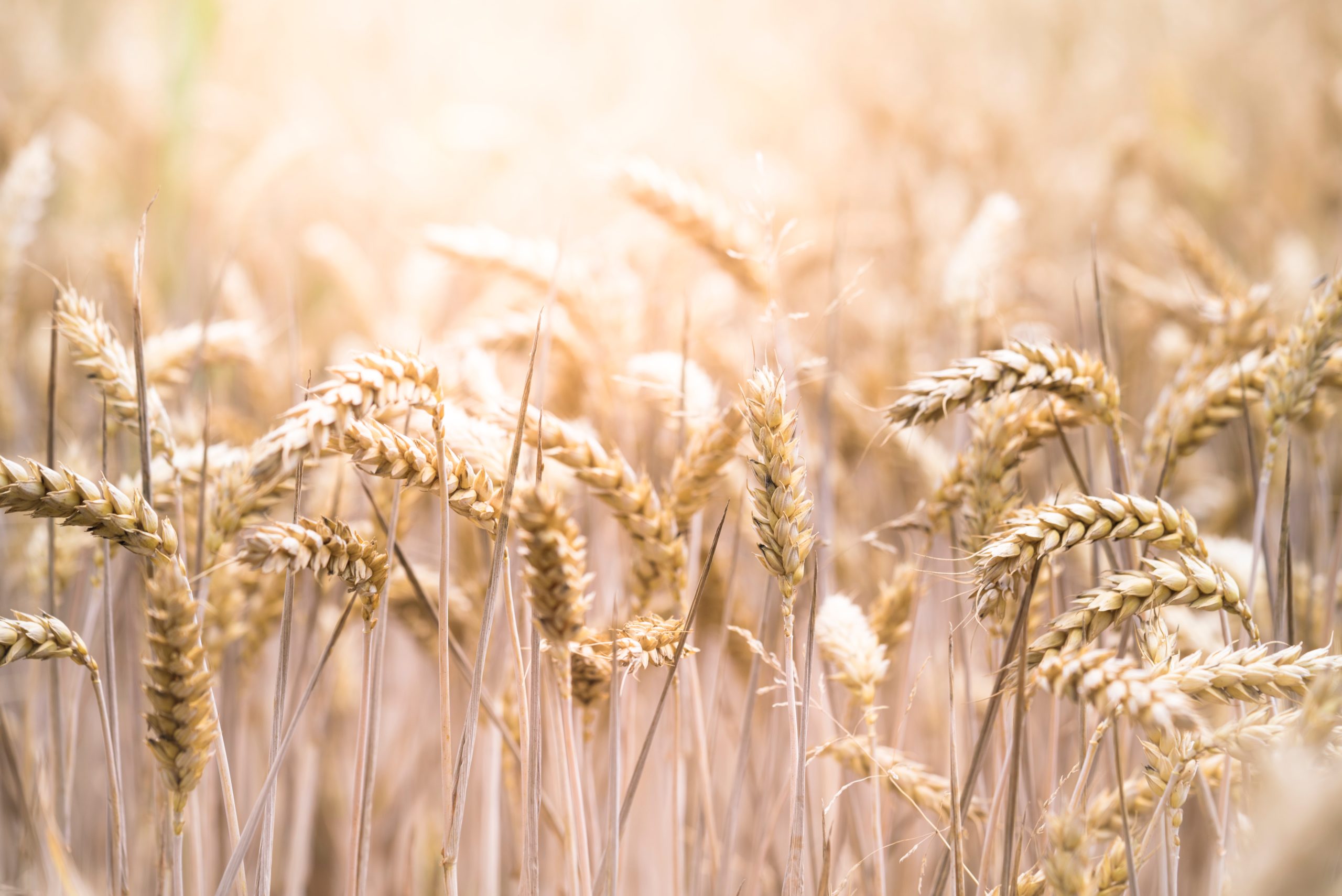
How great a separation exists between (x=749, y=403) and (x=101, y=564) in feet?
2.32

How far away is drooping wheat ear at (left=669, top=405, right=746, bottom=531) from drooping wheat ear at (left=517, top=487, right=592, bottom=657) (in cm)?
19

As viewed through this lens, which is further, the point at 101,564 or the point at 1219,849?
the point at 101,564

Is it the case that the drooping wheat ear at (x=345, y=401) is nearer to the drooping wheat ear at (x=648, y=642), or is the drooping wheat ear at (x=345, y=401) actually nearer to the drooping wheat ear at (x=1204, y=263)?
the drooping wheat ear at (x=648, y=642)

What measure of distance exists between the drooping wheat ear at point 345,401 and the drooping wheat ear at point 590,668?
24 cm

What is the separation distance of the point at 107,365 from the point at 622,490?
0.51 meters

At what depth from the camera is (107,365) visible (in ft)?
2.46

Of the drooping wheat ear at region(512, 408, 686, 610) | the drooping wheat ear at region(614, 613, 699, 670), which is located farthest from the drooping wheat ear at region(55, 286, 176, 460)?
the drooping wheat ear at region(614, 613, 699, 670)

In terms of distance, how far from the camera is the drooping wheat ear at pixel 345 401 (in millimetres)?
467

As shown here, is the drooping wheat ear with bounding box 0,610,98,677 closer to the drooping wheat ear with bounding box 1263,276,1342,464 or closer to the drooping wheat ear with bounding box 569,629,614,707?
the drooping wheat ear with bounding box 569,629,614,707

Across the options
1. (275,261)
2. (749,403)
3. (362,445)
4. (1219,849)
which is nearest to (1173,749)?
(1219,849)

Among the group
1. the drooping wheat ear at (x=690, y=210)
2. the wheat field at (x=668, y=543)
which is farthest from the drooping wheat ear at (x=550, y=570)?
the drooping wheat ear at (x=690, y=210)

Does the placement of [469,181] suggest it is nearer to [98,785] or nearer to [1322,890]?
[98,785]

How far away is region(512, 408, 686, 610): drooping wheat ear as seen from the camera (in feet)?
2.36

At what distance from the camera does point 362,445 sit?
0.55 m
